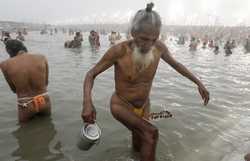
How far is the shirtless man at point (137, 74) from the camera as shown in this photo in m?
3.17

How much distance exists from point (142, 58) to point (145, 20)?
49 cm

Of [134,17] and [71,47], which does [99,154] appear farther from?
[71,47]

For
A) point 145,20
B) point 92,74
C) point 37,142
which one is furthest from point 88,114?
→ point 37,142

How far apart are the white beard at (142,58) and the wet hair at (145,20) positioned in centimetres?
30

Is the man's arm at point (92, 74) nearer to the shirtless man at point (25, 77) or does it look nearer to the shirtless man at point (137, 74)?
the shirtless man at point (137, 74)

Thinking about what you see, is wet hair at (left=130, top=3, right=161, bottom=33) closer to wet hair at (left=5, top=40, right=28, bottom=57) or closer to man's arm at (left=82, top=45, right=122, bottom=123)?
man's arm at (left=82, top=45, right=122, bottom=123)

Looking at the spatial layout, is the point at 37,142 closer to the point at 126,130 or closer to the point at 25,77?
the point at 25,77

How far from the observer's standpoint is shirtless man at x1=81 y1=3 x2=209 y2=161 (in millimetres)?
3170

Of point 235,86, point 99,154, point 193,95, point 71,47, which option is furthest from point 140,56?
point 71,47

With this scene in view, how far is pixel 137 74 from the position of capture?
3533mm

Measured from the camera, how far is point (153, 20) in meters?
3.18

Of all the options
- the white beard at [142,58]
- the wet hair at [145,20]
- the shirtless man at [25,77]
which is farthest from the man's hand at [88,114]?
the shirtless man at [25,77]

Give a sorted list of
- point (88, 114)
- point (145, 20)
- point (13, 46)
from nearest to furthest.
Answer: point (88, 114)
point (145, 20)
point (13, 46)

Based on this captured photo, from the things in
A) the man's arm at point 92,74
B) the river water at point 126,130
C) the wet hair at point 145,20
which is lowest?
the river water at point 126,130
